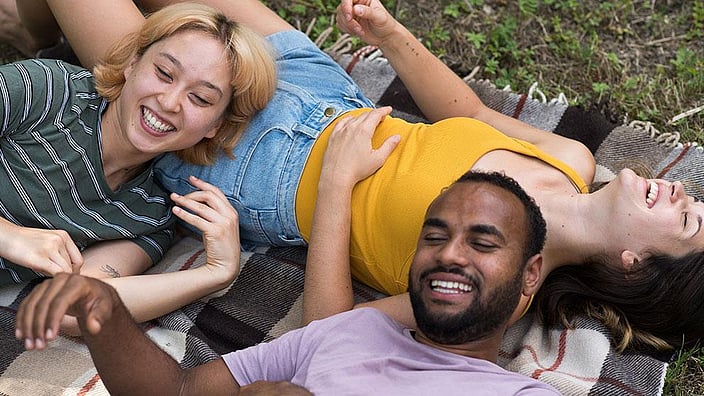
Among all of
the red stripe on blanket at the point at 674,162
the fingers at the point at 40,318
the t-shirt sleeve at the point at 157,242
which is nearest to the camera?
the fingers at the point at 40,318

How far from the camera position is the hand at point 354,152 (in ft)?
10.9

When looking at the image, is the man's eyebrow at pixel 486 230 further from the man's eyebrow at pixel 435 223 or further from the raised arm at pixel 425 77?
the raised arm at pixel 425 77

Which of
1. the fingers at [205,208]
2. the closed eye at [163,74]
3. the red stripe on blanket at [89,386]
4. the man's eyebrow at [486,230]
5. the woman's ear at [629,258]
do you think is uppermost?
the closed eye at [163,74]

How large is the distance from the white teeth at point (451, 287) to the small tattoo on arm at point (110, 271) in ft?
4.52

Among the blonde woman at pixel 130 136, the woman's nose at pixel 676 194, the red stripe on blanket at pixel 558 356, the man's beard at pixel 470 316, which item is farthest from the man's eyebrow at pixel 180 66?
the woman's nose at pixel 676 194

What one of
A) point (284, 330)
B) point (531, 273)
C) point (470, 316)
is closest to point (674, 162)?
point (531, 273)

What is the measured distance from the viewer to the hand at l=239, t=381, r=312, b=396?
2514 millimetres

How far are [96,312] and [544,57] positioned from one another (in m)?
A: 3.16

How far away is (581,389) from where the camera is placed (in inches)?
119

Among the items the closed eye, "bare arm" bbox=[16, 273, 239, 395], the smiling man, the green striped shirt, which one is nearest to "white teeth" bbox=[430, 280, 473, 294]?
the smiling man

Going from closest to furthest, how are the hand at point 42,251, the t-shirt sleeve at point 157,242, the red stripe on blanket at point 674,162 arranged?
the hand at point 42,251 → the t-shirt sleeve at point 157,242 → the red stripe on blanket at point 674,162

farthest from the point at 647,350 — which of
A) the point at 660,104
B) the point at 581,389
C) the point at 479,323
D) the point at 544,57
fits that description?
the point at 544,57

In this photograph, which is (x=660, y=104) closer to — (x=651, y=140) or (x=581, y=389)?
(x=651, y=140)

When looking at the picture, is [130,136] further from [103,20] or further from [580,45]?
[580,45]
